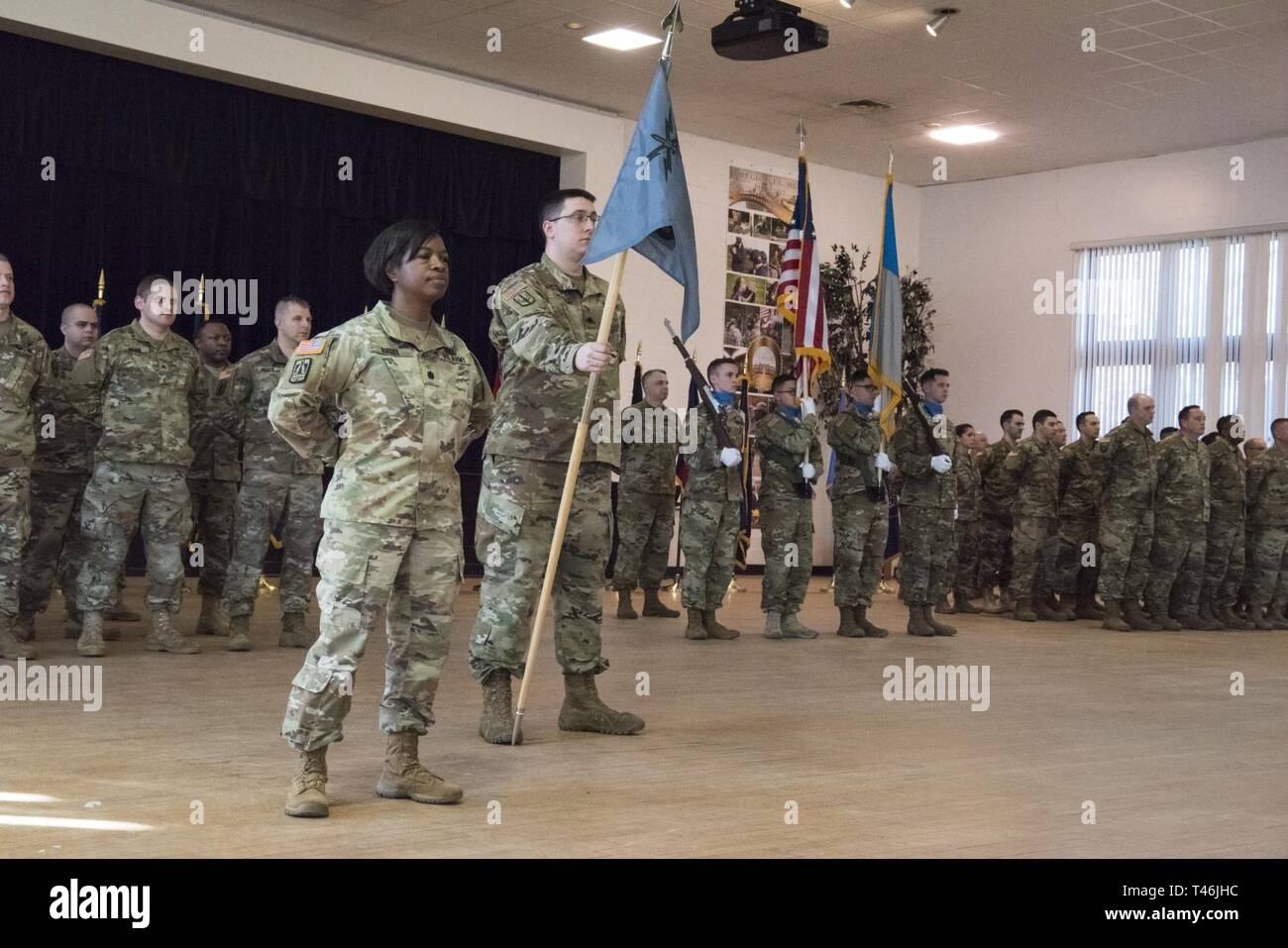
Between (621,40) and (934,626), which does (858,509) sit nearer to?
(934,626)

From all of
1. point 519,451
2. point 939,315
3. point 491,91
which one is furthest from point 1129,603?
point 519,451

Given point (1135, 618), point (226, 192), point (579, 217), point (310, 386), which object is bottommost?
point (1135, 618)

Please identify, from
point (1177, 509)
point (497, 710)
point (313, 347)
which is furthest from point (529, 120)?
point (313, 347)

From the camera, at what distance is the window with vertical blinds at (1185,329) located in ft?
43.0

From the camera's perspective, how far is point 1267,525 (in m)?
11.3

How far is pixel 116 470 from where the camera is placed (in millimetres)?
6418

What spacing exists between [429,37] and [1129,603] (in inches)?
264

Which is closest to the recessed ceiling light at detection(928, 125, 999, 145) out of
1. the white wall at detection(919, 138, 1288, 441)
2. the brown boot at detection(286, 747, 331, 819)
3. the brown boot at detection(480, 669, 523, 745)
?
the white wall at detection(919, 138, 1288, 441)

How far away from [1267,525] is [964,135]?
4.53 meters

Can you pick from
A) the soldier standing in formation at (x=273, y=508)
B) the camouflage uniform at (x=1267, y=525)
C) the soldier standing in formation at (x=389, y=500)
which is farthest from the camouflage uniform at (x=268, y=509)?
the camouflage uniform at (x=1267, y=525)

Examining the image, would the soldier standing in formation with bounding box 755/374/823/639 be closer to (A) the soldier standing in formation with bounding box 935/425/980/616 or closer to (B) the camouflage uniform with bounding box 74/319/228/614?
(A) the soldier standing in formation with bounding box 935/425/980/616

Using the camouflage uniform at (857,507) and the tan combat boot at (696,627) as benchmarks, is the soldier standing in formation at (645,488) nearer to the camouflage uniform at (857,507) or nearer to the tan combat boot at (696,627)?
the tan combat boot at (696,627)

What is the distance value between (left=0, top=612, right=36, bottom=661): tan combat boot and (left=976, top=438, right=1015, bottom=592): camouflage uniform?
7484 millimetres
